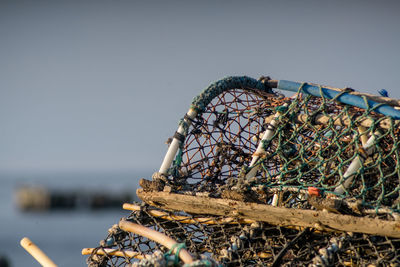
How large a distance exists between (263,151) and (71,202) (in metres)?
61.4

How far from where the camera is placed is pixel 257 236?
4.18 m

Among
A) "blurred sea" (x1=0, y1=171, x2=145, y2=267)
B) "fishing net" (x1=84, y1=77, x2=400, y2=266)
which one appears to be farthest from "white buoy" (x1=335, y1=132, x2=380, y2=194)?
"blurred sea" (x1=0, y1=171, x2=145, y2=267)

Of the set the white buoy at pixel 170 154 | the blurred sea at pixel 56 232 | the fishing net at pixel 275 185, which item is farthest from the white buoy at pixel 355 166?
the blurred sea at pixel 56 232

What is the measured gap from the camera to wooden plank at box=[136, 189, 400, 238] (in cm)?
376

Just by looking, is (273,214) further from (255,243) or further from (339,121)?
(339,121)

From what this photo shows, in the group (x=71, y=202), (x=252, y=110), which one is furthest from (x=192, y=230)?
(x=71, y=202)

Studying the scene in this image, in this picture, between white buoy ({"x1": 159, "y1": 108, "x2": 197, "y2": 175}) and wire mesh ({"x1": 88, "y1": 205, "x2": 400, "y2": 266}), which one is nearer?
wire mesh ({"x1": 88, "y1": 205, "x2": 400, "y2": 266})

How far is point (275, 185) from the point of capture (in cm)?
445

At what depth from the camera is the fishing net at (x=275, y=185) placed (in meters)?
3.88

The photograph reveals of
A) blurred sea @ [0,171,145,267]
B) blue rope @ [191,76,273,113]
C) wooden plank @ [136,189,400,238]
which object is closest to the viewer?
wooden plank @ [136,189,400,238]

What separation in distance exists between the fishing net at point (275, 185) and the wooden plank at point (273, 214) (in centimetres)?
1

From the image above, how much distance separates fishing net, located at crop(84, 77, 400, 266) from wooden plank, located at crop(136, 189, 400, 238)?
0.01 metres

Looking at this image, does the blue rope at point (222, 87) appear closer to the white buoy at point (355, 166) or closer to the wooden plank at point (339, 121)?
the wooden plank at point (339, 121)

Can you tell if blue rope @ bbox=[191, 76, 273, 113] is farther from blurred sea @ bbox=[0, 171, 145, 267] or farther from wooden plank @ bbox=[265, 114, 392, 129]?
blurred sea @ bbox=[0, 171, 145, 267]
